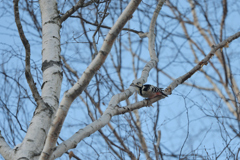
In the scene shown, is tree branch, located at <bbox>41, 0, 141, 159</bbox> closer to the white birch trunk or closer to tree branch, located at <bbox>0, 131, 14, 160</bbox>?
the white birch trunk

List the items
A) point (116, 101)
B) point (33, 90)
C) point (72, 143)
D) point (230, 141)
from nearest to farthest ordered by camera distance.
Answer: point (72, 143)
point (33, 90)
point (116, 101)
point (230, 141)

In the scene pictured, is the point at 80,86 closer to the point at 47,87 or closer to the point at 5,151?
the point at 47,87

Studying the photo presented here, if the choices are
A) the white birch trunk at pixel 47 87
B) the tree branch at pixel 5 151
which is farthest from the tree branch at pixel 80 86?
the tree branch at pixel 5 151

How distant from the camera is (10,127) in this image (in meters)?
3.30

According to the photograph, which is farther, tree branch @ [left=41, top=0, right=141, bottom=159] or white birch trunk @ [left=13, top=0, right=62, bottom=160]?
white birch trunk @ [left=13, top=0, right=62, bottom=160]

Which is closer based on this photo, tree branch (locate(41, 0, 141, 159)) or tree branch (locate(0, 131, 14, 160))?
tree branch (locate(41, 0, 141, 159))

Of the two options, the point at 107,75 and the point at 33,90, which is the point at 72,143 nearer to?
the point at 33,90

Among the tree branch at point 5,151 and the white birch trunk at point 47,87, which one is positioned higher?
the white birch trunk at point 47,87

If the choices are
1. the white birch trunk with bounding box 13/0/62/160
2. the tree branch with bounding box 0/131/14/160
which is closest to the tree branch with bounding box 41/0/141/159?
the white birch trunk with bounding box 13/0/62/160

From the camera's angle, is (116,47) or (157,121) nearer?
(157,121)

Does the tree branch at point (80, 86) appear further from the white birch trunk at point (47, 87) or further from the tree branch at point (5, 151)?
the tree branch at point (5, 151)

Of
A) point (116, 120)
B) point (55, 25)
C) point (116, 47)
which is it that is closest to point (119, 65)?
point (116, 47)

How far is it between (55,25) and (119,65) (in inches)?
100

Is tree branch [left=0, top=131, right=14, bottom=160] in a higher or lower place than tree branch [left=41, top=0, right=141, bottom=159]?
lower
